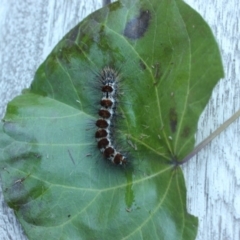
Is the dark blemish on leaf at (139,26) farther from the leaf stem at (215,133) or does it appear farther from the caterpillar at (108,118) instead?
the leaf stem at (215,133)

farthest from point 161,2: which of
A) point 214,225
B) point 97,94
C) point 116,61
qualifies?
point 214,225

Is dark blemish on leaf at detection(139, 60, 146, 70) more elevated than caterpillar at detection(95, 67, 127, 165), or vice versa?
dark blemish on leaf at detection(139, 60, 146, 70)

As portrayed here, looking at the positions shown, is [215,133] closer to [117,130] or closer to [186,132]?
[186,132]

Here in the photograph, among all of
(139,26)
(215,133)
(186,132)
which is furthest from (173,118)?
(139,26)

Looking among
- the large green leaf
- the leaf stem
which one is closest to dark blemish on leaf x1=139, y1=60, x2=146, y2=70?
the large green leaf

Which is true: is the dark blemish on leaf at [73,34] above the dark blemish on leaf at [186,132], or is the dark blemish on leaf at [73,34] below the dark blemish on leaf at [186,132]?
above

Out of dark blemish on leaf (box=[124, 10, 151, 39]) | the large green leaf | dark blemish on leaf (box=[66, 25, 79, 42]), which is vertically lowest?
the large green leaf

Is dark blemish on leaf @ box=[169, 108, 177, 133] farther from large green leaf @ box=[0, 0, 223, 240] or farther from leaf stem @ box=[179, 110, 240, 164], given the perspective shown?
leaf stem @ box=[179, 110, 240, 164]

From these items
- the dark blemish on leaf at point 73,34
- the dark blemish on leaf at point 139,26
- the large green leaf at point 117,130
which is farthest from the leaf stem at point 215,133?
the dark blemish on leaf at point 73,34

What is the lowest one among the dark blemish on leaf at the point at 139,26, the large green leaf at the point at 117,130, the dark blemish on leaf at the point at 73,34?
the large green leaf at the point at 117,130

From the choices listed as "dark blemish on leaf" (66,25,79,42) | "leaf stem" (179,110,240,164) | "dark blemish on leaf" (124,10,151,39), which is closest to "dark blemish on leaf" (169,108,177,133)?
"leaf stem" (179,110,240,164)
